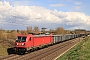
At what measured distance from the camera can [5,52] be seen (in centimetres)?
3284

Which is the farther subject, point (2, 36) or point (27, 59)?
point (2, 36)

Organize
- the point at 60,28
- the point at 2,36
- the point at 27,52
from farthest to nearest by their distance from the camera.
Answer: the point at 60,28 < the point at 2,36 < the point at 27,52

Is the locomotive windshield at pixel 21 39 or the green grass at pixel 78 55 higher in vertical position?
the locomotive windshield at pixel 21 39

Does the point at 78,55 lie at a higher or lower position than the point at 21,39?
lower

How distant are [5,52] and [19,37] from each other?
11.4 ft

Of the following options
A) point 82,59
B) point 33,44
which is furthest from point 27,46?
point 82,59

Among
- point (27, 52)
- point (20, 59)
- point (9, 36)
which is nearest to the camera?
point (20, 59)

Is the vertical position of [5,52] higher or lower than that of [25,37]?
lower

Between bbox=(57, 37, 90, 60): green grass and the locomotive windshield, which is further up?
the locomotive windshield

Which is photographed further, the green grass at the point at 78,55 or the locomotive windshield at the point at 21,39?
the locomotive windshield at the point at 21,39

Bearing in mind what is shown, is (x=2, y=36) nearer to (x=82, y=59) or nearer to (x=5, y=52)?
(x=5, y=52)

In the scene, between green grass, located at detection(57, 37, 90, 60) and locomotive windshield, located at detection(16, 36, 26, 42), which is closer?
green grass, located at detection(57, 37, 90, 60)

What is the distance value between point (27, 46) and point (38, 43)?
6933mm

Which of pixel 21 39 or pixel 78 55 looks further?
pixel 21 39
